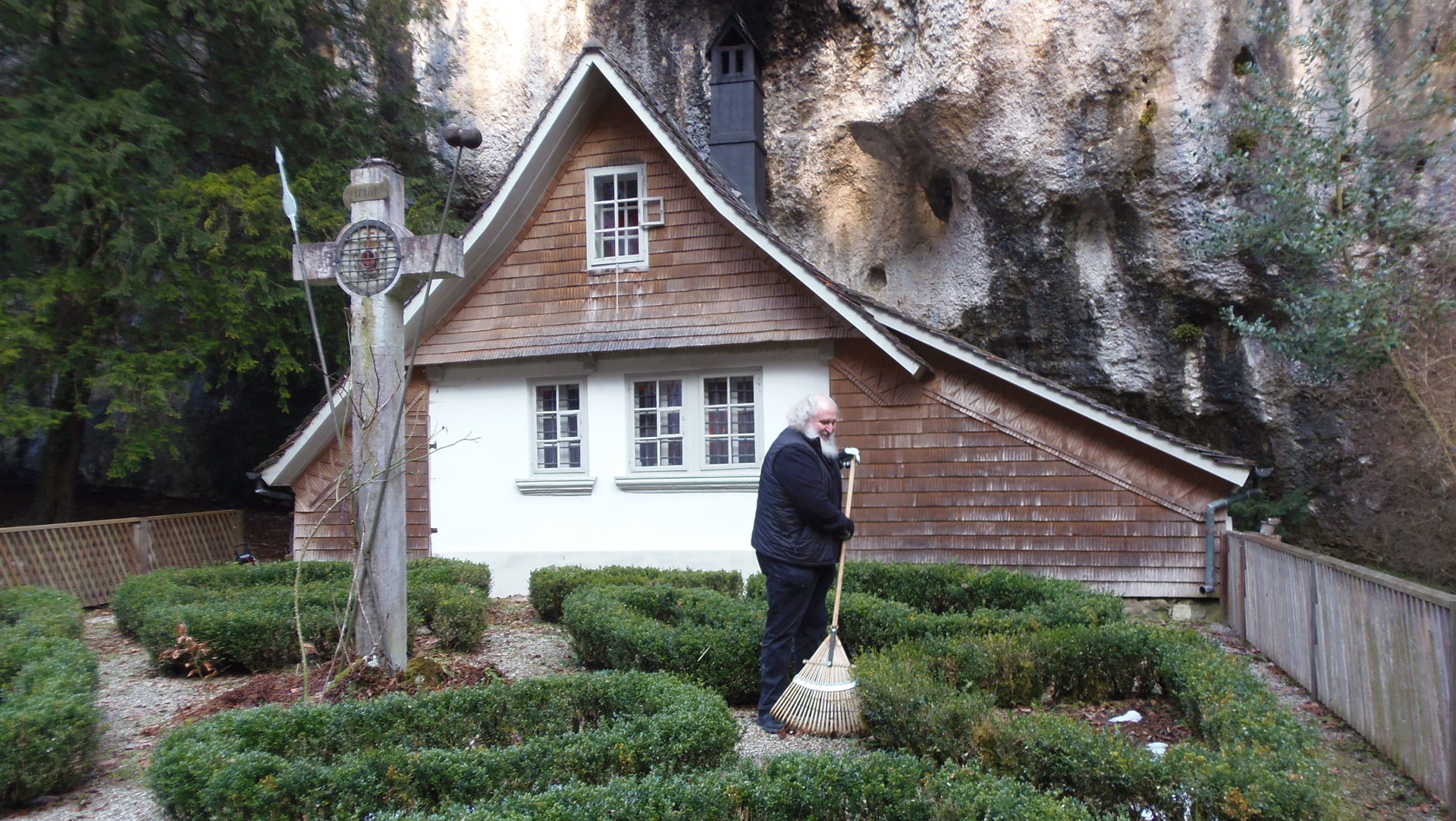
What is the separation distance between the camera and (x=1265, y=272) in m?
14.4

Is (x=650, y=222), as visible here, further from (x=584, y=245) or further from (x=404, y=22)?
(x=404, y=22)

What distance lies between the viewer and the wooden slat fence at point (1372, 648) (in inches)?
191

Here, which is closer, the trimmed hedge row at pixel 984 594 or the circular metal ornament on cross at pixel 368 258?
the circular metal ornament on cross at pixel 368 258

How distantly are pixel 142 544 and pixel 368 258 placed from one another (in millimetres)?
10595

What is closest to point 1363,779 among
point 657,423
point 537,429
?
point 657,423

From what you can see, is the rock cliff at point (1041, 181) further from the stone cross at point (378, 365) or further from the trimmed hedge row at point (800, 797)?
the trimmed hedge row at point (800, 797)

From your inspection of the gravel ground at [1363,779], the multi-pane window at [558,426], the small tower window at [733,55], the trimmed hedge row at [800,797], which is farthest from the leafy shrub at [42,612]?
the small tower window at [733,55]

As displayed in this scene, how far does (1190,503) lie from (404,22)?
15.9 m

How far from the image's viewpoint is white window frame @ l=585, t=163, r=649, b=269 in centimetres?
1205

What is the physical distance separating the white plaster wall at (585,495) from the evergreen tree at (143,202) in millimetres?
3701

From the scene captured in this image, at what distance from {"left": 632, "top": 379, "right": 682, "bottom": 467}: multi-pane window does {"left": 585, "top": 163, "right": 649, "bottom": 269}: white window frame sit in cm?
162

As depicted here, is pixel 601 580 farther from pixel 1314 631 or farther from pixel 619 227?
pixel 1314 631

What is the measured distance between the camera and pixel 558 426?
496 inches

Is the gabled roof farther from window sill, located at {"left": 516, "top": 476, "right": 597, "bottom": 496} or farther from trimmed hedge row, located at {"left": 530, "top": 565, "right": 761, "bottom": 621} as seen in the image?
trimmed hedge row, located at {"left": 530, "top": 565, "right": 761, "bottom": 621}
